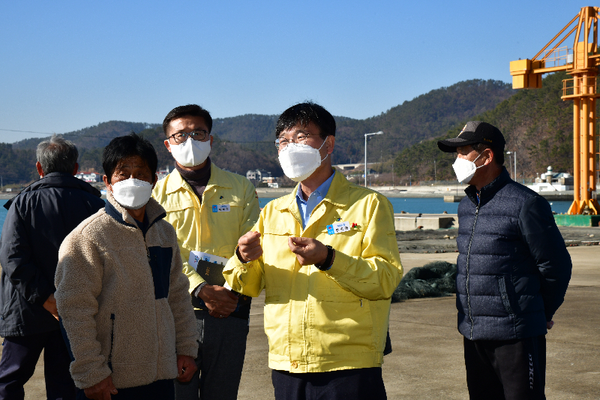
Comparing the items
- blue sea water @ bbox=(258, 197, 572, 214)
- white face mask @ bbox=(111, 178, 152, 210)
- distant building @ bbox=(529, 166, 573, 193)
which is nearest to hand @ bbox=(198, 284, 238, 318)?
white face mask @ bbox=(111, 178, 152, 210)

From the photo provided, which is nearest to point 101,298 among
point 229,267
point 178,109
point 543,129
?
point 229,267

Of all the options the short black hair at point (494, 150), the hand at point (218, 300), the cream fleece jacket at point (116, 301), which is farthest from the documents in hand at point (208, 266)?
the short black hair at point (494, 150)

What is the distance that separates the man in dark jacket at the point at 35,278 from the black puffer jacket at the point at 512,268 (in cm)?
236

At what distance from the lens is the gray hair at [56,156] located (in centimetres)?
392

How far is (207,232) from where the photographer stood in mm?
3812

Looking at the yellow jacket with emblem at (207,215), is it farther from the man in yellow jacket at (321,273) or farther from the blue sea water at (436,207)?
the blue sea water at (436,207)

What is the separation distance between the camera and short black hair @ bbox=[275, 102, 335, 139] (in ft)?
10.1

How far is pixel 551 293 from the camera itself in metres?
3.46

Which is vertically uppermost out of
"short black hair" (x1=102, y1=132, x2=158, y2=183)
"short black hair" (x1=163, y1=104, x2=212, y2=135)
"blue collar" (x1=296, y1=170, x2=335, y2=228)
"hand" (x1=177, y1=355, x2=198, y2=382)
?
"short black hair" (x1=163, y1=104, x2=212, y2=135)

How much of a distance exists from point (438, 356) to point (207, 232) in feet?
10.6

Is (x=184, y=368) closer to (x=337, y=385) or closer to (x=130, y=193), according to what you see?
(x=337, y=385)

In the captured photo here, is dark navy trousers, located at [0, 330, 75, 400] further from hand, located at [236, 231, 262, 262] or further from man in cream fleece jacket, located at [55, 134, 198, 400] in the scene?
hand, located at [236, 231, 262, 262]

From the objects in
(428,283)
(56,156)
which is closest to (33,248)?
(56,156)

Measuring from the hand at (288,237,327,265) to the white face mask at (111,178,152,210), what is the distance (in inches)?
32.2
